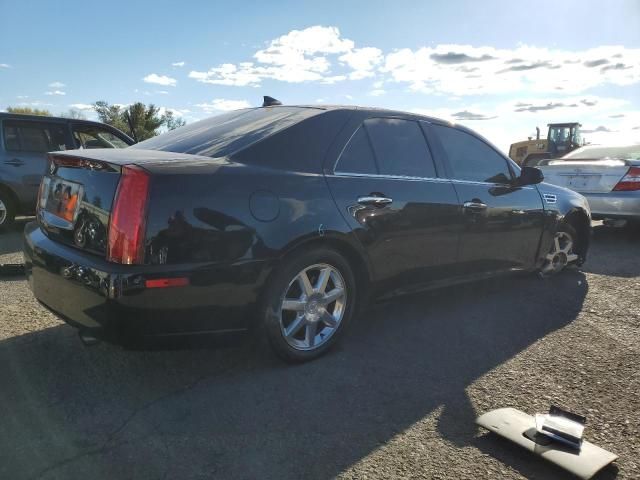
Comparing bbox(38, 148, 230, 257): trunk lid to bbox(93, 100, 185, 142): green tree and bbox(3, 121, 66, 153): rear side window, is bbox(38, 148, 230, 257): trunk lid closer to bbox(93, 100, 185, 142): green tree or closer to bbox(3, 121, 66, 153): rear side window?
bbox(3, 121, 66, 153): rear side window

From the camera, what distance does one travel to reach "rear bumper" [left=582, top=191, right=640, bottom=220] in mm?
6938

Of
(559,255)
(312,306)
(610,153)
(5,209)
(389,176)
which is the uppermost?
(610,153)

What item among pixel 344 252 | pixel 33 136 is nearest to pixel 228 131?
pixel 344 252

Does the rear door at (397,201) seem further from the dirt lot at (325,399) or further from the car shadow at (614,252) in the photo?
the car shadow at (614,252)

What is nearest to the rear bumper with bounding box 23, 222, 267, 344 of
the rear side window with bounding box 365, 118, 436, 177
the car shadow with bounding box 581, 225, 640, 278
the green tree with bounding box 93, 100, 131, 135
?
the rear side window with bounding box 365, 118, 436, 177

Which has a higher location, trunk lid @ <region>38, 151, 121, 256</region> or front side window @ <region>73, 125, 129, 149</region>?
front side window @ <region>73, 125, 129, 149</region>

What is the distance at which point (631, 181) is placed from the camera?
695cm

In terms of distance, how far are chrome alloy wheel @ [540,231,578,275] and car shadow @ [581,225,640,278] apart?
0.56 meters

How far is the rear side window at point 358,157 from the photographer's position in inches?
130

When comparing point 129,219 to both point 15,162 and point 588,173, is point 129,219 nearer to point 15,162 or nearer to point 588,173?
point 15,162

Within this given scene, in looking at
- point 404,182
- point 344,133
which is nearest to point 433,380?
point 404,182

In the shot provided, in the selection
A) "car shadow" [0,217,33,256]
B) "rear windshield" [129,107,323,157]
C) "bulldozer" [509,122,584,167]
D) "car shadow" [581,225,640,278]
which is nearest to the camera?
"rear windshield" [129,107,323,157]

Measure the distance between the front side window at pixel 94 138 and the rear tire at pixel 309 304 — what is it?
229 inches

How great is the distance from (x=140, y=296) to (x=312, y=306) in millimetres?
1044
